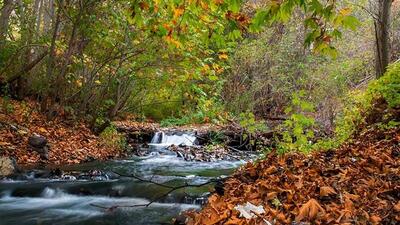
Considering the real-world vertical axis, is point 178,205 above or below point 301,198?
below

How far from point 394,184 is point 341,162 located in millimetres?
924

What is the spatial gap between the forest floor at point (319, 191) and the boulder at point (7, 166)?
4.98 m

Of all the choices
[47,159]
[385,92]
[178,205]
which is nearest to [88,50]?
[47,159]

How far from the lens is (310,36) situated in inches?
113

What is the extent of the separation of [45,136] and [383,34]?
797 centimetres

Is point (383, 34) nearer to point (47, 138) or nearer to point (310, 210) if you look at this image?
point (310, 210)

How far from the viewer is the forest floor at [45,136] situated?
9.32 metres

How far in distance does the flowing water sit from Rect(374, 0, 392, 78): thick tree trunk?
398 centimetres

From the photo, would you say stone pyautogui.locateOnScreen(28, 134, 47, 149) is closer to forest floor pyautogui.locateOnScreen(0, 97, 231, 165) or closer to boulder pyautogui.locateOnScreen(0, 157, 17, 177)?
forest floor pyautogui.locateOnScreen(0, 97, 231, 165)

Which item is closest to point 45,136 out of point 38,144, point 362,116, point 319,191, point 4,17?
point 38,144

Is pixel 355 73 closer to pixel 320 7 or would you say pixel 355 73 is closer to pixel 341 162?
pixel 341 162

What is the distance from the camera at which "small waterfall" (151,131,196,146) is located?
14.7 m

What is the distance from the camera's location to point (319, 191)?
3615mm

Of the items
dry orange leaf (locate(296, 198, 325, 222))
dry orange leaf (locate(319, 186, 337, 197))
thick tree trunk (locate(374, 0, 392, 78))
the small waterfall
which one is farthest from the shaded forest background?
dry orange leaf (locate(296, 198, 325, 222))
